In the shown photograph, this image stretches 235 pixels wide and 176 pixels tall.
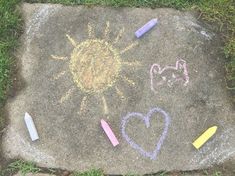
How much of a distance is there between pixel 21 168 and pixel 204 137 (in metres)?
1.22

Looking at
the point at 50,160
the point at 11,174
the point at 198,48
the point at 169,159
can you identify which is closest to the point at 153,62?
the point at 198,48

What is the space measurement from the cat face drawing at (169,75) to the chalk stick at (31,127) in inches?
33.2

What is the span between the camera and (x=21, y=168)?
346 cm

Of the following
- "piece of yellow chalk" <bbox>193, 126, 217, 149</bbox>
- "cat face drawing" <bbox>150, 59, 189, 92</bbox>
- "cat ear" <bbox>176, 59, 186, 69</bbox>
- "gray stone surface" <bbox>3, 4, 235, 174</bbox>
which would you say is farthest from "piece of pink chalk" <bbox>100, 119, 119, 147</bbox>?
"cat ear" <bbox>176, 59, 186, 69</bbox>

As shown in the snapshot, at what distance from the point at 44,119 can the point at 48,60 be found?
1.40 ft

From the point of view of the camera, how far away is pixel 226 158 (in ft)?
11.4

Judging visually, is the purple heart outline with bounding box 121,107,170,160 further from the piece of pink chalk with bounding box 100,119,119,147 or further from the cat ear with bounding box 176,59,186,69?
the cat ear with bounding box 176,59,186,69

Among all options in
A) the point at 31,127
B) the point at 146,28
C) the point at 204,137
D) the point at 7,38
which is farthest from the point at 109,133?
the point at 7,38

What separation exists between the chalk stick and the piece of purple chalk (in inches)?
37.3

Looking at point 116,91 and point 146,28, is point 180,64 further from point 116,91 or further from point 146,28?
point 116,91

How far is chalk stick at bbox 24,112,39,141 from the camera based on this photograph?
11.5 ft

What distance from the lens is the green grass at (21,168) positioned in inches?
136

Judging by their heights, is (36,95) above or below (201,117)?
above

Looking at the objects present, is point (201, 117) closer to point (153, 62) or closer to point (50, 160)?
point (153, 62)
